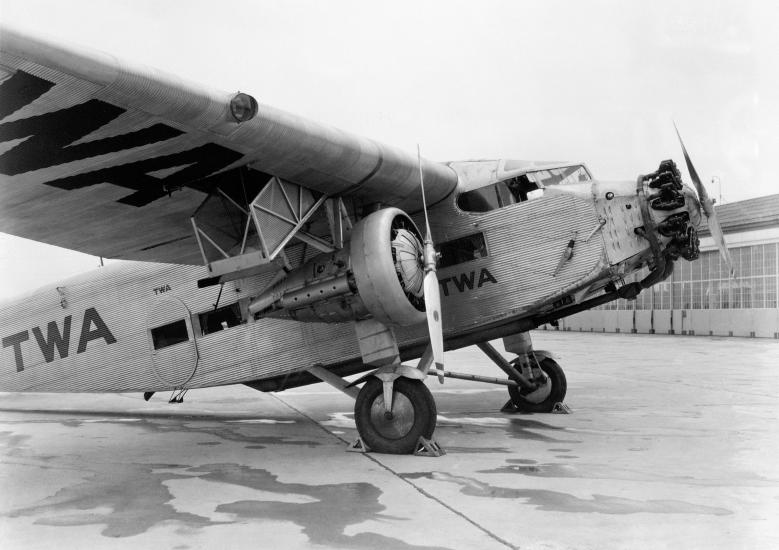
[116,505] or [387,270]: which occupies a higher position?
[387,270]

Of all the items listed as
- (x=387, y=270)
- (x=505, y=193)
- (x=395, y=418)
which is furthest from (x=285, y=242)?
(x=505, y=193)

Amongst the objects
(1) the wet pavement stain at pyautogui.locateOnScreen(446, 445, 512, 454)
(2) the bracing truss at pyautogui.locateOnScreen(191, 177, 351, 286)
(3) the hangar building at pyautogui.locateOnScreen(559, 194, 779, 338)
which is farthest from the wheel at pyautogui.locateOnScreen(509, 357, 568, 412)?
(3) the hangar building at pyautogui.locateOnScreen(559, 194, 779, 338)

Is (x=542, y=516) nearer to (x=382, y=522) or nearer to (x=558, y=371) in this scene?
(x=382, y=522)

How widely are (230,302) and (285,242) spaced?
8.34ft

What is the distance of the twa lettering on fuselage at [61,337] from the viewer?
1042 centimetres

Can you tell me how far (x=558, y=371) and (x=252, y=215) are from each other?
5.75m

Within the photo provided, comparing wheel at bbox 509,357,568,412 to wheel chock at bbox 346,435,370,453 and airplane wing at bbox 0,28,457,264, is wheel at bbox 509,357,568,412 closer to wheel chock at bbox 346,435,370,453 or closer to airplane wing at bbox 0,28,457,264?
airplane wing at bbox 0,28,457,264

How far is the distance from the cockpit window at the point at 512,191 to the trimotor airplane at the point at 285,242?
0.06 ft

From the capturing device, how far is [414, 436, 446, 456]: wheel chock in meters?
7.62

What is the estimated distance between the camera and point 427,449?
7637mm

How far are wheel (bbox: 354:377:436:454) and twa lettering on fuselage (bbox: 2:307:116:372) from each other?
14.2 ft

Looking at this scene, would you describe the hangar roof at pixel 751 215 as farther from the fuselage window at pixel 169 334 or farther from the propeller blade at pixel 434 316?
the propeller blade at pixel 434 316

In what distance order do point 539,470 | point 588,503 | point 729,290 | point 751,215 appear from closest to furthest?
point 588,503, point 539,470, point 751,215, point 729,290

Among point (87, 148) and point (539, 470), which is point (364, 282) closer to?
point (539, 470)
